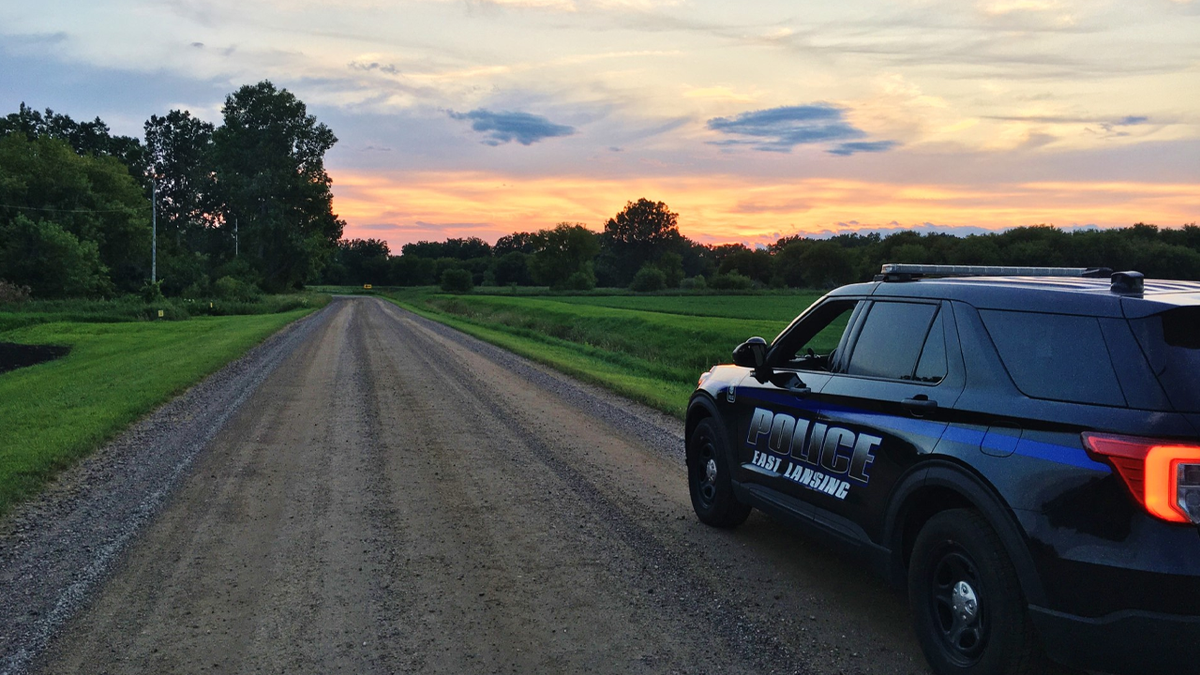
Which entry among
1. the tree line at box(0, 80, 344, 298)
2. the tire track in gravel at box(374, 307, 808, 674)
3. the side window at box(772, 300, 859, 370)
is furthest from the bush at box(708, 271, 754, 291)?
the side window at box(772, 300, 859, 370)

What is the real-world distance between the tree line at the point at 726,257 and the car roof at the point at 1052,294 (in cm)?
1596

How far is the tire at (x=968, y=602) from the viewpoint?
12.3 feet

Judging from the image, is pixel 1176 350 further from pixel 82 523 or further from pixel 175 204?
pixel 175 204

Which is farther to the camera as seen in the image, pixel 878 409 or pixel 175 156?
pixel 175 156

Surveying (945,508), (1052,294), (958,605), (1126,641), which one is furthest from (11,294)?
(1126,641)

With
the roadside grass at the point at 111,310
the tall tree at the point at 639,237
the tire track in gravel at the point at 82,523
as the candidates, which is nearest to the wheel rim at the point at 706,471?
the tire track in gravel at the point at 82,523

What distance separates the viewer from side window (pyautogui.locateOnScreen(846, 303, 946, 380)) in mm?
4703

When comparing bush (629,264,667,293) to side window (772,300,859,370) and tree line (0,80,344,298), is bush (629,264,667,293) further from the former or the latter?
side window (772,300,859,370)

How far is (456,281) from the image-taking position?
5037 inches

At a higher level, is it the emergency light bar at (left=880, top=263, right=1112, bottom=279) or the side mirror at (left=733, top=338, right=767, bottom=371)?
the emergency light bar at (left=880, top=263, right=1112, bottom=279)

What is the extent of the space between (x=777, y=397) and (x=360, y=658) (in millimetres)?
3141

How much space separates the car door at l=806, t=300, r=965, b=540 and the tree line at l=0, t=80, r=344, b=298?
181ft

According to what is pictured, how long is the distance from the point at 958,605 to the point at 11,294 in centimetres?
6353

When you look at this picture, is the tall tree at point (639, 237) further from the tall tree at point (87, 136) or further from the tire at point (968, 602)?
the tire at point (968, 602)
